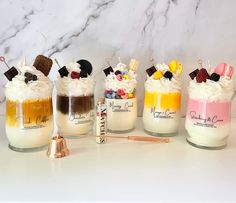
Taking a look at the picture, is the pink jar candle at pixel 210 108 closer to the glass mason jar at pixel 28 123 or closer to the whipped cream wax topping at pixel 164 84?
the whipped cream wax topping at pixel 164 84

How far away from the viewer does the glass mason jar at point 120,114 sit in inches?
38.5

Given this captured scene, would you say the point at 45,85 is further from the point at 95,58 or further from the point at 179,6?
the point at 179,6

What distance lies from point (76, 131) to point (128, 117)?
0.16 m

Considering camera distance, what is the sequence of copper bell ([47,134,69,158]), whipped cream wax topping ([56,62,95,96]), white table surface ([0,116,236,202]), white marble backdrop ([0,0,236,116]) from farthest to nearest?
white marble backdrop ([0,0,236,116]) < whipped cream wax topping ([56,62,95,96]) < copper bell ([47,134,69,158]) < white table surface ([0,116,236,202])

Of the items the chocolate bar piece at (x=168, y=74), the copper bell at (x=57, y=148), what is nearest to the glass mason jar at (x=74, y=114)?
the copper bell at (x=57, y=148)

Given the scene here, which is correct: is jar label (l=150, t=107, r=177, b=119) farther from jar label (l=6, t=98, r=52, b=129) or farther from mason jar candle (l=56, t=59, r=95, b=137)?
jar label (l=6, t=98, r=52, b=129)

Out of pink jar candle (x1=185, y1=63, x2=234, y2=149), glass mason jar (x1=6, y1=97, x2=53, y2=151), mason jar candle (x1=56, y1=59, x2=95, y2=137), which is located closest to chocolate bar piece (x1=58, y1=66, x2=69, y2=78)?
mason jar candle (x1=56, y1=59, x2=95, y2=137)

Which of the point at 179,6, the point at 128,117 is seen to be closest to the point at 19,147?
the point at 128,117

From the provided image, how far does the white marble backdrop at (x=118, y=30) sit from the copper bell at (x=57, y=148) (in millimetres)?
362

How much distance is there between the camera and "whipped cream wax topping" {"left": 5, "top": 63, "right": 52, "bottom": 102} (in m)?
0.81

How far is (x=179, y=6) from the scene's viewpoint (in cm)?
109

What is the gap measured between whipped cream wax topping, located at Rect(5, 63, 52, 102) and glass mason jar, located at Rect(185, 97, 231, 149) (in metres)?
0.39

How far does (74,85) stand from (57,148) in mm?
192

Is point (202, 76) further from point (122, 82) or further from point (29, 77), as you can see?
point (29, 77)
